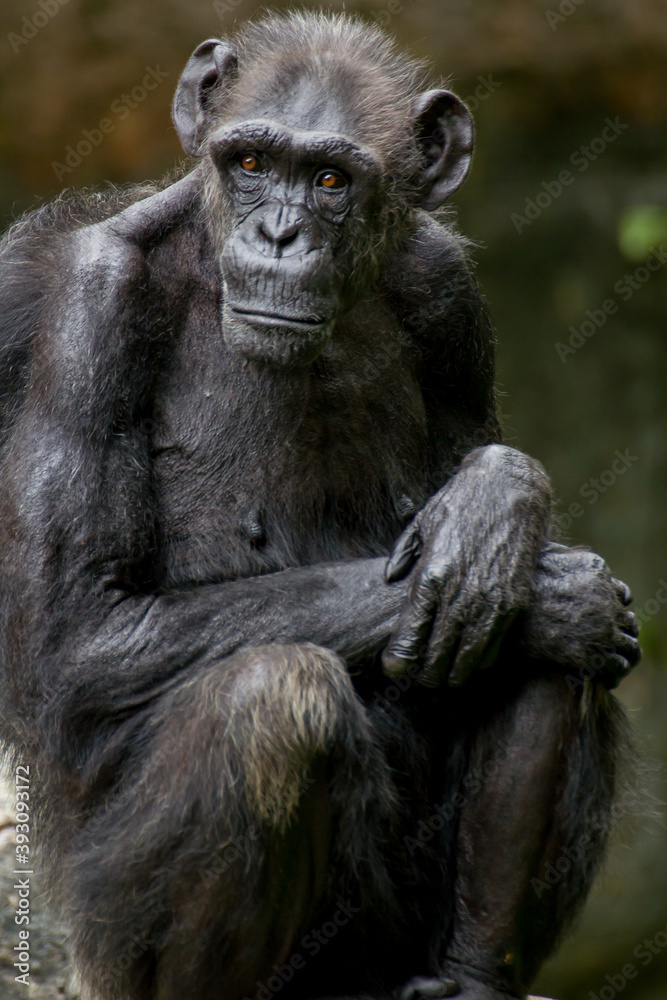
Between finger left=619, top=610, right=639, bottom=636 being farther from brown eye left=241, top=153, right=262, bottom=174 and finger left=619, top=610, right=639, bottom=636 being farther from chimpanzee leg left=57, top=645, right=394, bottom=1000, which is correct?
brown eye left=241, top=153, right=262, bottom=174

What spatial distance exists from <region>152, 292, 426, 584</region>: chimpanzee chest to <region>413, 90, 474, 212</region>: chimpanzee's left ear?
52 centimetres

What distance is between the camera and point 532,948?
3.90 metres

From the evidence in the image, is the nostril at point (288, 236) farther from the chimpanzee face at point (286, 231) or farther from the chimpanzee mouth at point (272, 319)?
the chimpanzee mouth at point (272, 319)

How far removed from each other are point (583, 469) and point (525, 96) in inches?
103

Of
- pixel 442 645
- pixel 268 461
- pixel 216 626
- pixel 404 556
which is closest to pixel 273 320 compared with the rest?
pixel 268 461

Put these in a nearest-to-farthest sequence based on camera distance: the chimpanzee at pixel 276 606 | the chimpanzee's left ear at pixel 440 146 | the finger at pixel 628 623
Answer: the chimpanzee at pixel 276 606 → the finger at pixel 628 623 → the chimpanzee's left ear at pixel 440 146

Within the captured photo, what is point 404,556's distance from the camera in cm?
369

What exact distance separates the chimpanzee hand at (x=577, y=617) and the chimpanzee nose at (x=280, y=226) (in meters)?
1.20

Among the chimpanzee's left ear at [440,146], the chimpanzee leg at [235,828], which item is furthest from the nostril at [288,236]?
the chimpanzee leg at [235,828]

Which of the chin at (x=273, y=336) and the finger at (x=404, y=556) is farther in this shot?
the finger at (x=404, y=556)

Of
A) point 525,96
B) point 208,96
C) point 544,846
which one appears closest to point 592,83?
point 525,96

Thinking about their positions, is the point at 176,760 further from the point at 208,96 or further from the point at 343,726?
the point at 208,96

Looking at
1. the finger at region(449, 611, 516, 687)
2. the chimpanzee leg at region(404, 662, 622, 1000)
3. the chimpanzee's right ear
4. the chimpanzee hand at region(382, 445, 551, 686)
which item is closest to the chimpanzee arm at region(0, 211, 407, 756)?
the chimpanzee hand at region(382, 445, 551, 686)

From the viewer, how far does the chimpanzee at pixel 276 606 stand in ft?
11.1
